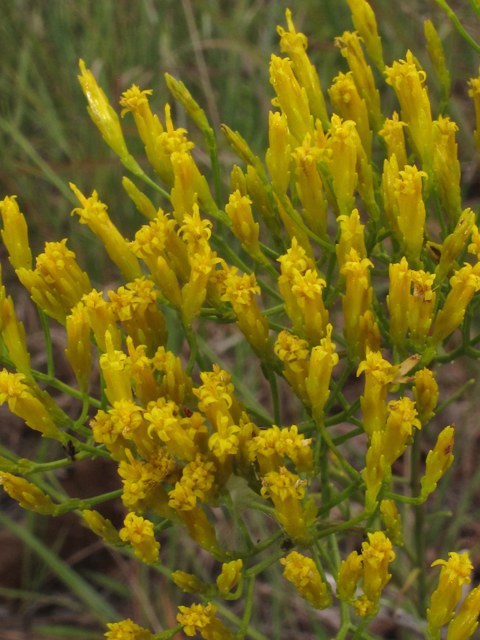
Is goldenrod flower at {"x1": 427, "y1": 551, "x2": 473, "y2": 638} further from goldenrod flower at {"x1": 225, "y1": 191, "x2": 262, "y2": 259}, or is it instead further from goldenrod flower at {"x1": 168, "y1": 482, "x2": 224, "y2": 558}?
goldenrod flower at {"x1": 225, "y1": 191, "x2": 262, "y2": 259}

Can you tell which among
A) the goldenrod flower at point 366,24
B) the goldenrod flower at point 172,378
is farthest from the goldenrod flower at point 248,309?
the goldenrod flower at point 366,24

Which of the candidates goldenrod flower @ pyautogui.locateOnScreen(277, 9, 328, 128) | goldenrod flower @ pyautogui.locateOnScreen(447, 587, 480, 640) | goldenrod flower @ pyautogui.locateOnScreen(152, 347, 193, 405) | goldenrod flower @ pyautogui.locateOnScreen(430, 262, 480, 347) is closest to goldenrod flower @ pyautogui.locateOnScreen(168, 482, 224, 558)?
goldenrod flower @ pyautogui.locateOnScreen(152, 347, 193, 405)

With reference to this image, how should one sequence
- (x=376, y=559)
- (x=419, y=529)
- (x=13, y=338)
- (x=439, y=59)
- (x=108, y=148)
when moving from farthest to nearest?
(x=108, y=148) < (x=419, y=529) < (x=439, y=59) < (x=13, y=338) < (x=376, y=559)

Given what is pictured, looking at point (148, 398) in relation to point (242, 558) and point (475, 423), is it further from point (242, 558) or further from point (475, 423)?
point (475, 423)

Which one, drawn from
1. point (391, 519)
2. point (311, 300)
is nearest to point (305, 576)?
point (391, 519)

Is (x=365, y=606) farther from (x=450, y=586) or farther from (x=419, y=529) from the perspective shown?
(x=419, y=529)

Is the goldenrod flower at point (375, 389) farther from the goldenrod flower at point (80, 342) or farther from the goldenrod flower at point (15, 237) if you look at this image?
the goldenrod flower at point (15, 237)
